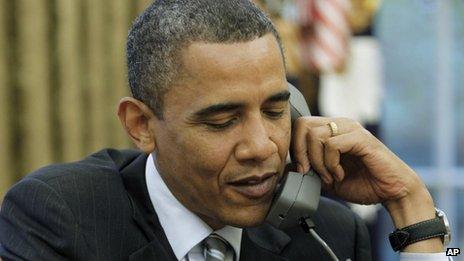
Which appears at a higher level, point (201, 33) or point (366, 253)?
point (201, 33)

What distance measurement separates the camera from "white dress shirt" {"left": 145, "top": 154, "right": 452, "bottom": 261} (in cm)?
237

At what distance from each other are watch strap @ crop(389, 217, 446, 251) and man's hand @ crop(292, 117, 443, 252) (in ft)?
0.05

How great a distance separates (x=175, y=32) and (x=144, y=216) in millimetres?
471

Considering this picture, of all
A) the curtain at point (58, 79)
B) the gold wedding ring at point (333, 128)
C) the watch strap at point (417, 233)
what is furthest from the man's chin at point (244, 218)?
the curtain at point (58, 79)

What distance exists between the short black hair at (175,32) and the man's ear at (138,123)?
3 centimetres

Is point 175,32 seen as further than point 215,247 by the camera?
No

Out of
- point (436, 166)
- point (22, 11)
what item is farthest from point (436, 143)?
point (22, 11)

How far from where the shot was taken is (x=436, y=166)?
5.93 m

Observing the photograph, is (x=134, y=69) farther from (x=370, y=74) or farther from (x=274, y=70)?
(x=370, y=74)

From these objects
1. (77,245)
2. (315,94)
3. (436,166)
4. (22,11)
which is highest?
(22,11)

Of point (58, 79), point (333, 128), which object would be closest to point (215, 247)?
point (333, 128)

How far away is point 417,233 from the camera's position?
8.38 ft

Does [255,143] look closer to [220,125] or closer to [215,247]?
[220,125]

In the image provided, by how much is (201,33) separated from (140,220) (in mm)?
491
